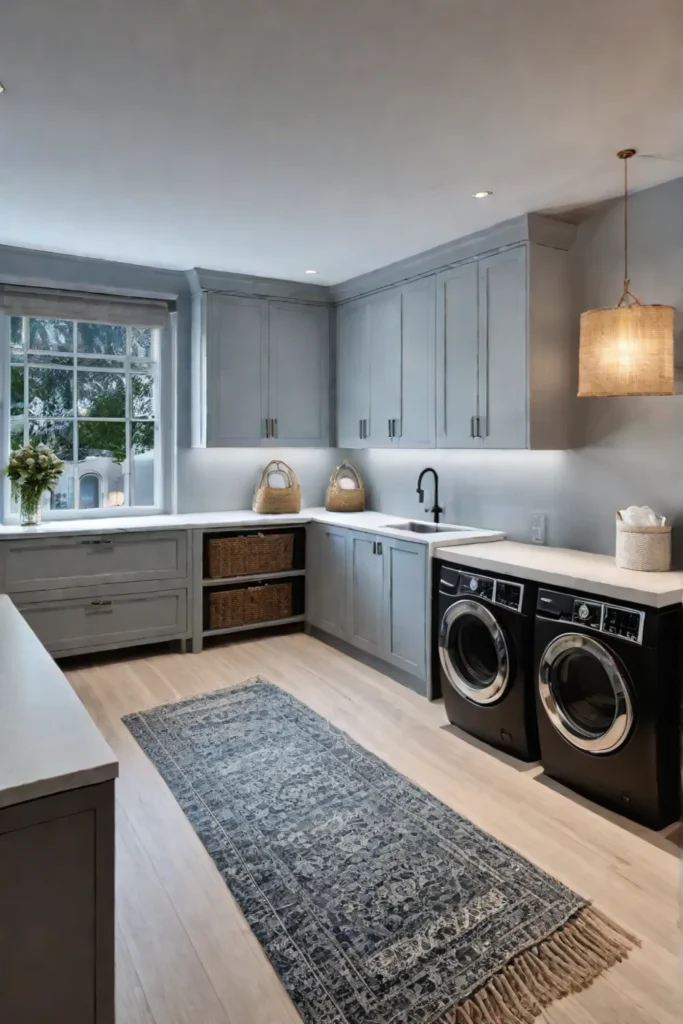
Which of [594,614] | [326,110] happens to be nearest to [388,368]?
[326,110]

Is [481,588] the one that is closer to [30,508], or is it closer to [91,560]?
[91,560]

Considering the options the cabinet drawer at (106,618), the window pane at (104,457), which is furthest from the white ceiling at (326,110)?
the cabinet drawer at (106,618)

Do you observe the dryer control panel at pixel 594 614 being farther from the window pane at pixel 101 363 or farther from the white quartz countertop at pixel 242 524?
the window pane at pixel 101 363

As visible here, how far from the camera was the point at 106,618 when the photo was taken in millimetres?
4168

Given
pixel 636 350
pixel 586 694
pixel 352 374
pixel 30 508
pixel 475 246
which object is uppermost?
pixel 475 246

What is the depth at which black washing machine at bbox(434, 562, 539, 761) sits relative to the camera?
2920mm

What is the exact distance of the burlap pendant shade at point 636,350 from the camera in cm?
278

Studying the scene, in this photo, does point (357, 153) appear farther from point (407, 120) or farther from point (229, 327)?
point (229, 327)

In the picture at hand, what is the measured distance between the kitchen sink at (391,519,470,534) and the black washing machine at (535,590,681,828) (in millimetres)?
1513

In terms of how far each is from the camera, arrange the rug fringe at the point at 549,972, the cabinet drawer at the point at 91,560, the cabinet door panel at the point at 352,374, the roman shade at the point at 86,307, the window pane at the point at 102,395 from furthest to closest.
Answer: the cabinet door panel at the point at 352,374 < the window pane at the point at 102,395 < the roman shade at the point at 86,307 < the cabinet drawer at the point at 91,560 < the rug fringe at the point at 549,972

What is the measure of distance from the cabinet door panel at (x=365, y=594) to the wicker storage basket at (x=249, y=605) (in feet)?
2.19

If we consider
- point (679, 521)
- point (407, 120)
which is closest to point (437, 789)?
point (679, 521)

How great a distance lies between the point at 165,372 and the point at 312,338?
1.11 m

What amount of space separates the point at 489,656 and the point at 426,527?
1451 millimetres
